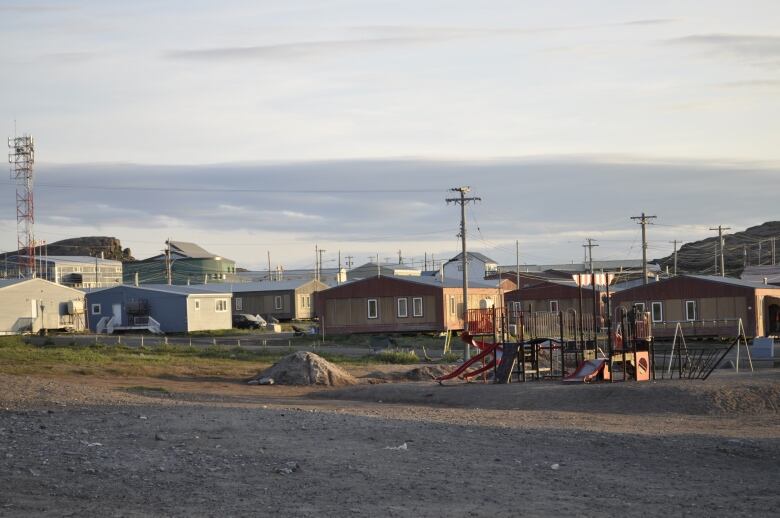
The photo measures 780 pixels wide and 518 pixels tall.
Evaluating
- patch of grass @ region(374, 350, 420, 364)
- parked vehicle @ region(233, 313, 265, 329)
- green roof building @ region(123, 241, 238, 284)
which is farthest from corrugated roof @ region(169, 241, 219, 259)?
patch of grass @ region(374, 350, 420, 364)

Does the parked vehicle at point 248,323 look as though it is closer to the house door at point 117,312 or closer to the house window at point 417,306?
the house door at point 117,312

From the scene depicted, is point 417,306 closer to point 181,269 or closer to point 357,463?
point 357,463

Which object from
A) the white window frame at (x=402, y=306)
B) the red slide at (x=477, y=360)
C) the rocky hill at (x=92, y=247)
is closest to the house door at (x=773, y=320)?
the white window frame at (x=402, y=306)

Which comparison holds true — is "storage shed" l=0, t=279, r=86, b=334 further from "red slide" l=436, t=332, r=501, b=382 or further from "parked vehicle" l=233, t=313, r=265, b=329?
"red slide" l=436, t=332, r=501, b=382

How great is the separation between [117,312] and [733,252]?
122505mm

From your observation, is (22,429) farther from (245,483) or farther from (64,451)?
(245,483)

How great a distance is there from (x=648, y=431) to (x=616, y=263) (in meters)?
147

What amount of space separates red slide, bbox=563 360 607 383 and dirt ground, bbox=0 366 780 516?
309 inches

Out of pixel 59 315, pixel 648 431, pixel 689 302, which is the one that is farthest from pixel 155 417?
pixel 59 315

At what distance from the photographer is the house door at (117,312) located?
73.1 meters

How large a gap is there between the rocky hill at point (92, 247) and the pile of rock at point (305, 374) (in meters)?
139

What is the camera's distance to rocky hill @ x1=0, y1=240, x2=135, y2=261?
172 m

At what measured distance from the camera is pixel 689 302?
58406 mm

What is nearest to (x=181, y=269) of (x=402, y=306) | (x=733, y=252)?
(x=402, y=306)
